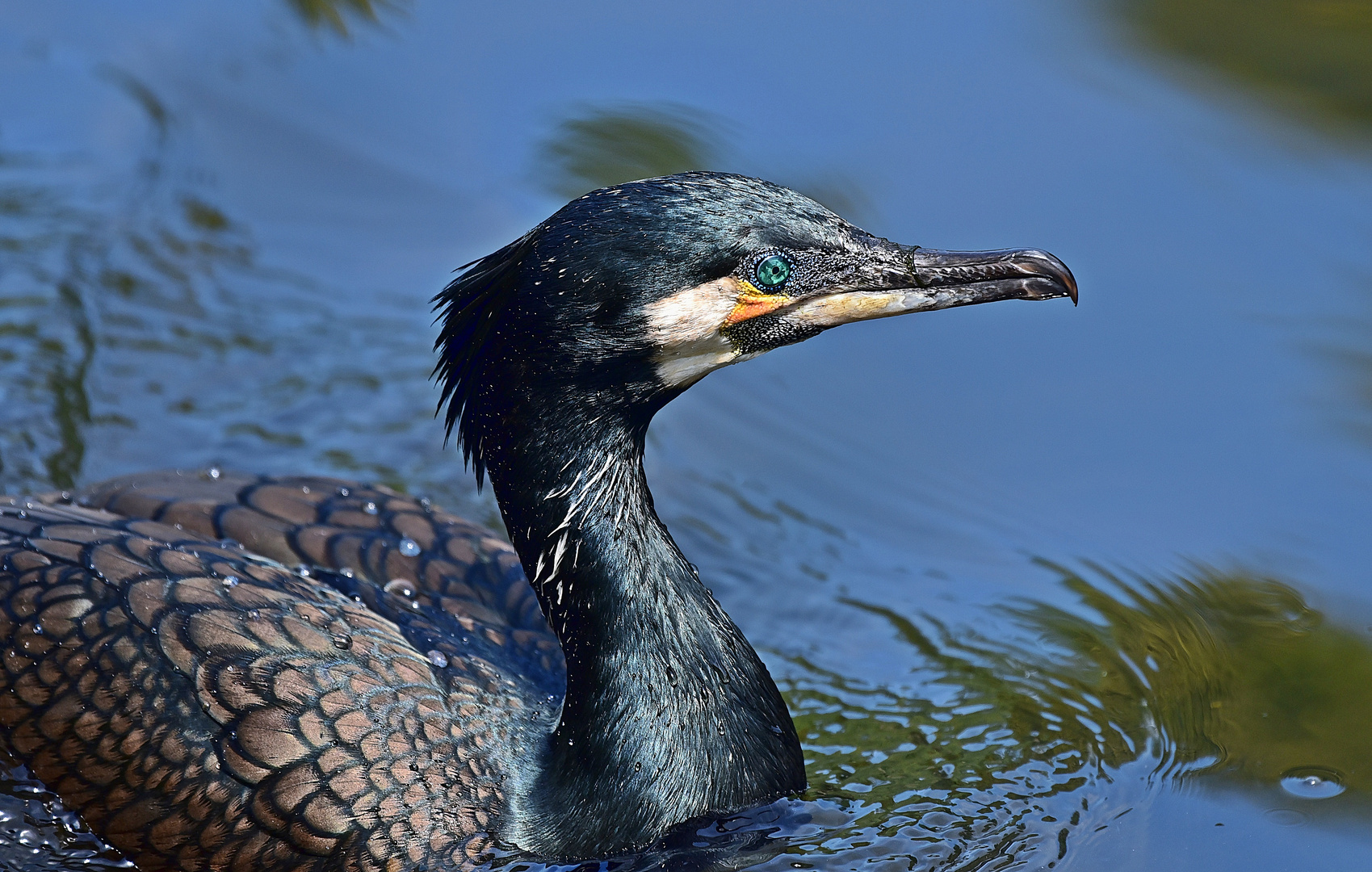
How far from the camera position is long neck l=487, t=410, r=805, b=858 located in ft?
15.2

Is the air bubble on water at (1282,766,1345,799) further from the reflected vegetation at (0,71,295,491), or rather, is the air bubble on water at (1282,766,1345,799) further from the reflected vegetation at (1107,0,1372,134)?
the reflected vegetation at (0,71,295,491)

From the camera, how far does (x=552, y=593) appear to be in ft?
15.5

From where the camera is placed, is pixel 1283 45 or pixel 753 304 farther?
pixel 1283 45

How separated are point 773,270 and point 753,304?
0.35 ft

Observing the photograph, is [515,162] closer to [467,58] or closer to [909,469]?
[467,58]

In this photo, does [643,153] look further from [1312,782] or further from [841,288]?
[1312,782]

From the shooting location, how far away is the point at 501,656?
514 cm

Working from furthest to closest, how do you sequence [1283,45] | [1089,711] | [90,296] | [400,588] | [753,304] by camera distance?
[1283,45] < [90,296] < [1089,711] < [400,588] < [753,304]

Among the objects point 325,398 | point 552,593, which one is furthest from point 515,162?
point 552,593

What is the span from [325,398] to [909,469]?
2.66 metres

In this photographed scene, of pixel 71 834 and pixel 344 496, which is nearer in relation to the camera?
pixel 71 834

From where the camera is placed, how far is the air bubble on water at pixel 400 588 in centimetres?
536

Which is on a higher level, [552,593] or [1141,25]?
[1141,25]

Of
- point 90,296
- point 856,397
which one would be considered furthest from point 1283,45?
point 90,296
